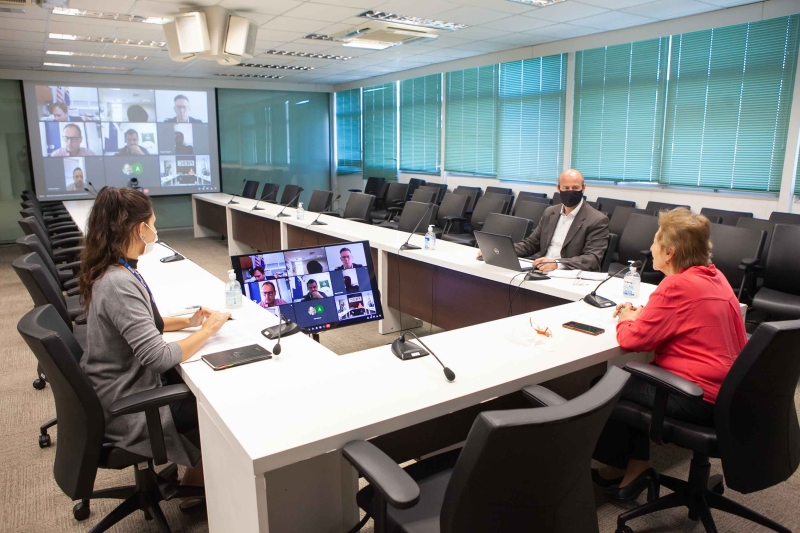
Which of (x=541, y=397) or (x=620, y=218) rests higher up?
(x=620, y=218)

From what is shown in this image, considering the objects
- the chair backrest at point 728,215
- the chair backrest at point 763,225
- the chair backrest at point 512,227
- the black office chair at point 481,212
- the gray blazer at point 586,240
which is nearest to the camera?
the gray blazer at point 586,240

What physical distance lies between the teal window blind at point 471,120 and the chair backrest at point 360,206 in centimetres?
229

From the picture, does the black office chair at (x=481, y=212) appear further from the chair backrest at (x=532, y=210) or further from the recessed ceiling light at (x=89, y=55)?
the recessed ceiling light at (x=89, y=55)

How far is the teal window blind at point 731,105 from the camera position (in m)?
4.93

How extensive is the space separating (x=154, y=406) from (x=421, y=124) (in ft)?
26.0

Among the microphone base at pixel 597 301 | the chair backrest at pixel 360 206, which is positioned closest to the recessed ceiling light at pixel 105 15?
the chair backrest at pixel 360 206

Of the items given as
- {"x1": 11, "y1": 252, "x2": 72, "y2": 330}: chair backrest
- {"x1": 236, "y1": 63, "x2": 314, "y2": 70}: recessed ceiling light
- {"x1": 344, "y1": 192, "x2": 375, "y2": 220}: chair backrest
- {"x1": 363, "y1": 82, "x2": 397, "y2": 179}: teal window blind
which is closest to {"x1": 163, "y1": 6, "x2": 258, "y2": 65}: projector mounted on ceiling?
{"x1": 344, "y1": 192, "x2": 375, "y2": 220}: chair backrest

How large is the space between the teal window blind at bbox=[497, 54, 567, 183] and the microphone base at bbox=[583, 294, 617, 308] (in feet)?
15.1

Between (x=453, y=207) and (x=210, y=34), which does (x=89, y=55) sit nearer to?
(x=210, y=34)

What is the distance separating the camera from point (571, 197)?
12.3 feet

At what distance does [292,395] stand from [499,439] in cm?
77

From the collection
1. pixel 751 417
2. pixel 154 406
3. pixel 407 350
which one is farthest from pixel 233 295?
pixel 751 417

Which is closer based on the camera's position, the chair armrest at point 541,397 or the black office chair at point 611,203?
the chair armrest at point 541,397

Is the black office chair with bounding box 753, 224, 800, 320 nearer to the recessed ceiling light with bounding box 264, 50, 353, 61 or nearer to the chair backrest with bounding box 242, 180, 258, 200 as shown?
the recessed ceiling light with bounding box 264, 50, 353, 61
